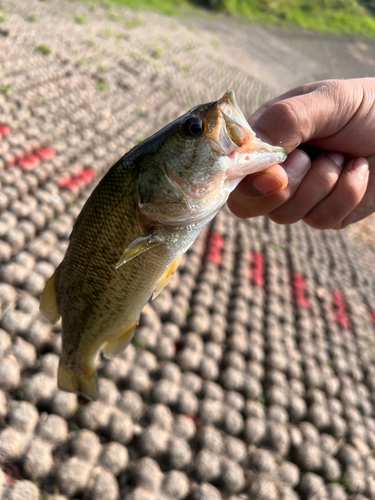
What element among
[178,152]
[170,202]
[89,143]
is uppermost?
[178,152]

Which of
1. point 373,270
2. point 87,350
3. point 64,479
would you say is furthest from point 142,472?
point 373,270

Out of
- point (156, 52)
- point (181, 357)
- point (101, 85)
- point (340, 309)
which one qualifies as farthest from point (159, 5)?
point (181, 357)

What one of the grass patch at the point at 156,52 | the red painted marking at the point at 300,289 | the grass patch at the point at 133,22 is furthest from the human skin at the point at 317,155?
the grass patch at the point at 133,22

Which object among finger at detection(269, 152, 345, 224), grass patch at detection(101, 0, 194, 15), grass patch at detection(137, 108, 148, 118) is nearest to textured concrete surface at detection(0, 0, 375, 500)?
grass patch at detection(137, 108, 148, 118)

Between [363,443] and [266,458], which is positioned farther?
[363,443]

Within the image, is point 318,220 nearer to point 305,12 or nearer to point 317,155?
point 317,155

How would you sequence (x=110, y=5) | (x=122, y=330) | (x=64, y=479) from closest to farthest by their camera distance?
(x=122, y=330), (x=64, y=479), (x=110, y=5)

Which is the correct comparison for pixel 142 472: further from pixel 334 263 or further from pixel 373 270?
pixel 373 270
